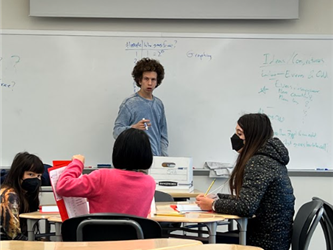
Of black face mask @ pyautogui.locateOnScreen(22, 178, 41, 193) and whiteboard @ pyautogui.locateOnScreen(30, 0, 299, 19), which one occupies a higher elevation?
whiteboard @ pyautogui.locateOnScreen(30, 0, 299, 19)

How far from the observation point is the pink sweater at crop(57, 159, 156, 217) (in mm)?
2363

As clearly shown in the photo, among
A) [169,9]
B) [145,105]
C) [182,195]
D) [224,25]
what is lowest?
[182,195]

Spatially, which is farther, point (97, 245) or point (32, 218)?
point (32, 218)

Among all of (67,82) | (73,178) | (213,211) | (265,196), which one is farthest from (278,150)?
(67,82)

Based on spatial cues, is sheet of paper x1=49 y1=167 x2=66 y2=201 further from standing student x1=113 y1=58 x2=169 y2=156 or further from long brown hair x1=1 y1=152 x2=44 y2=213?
standing student x1=113 y1=58 x2=169 y2=156

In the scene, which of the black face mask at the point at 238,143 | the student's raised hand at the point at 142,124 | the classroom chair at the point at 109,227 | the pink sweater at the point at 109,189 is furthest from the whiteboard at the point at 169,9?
the classroom chair at the point at 109,227

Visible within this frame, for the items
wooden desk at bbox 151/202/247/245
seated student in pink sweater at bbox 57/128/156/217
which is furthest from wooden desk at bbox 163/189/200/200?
seated student in pink sweater at bbox 57/128/156/217

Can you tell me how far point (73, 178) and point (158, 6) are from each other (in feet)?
9.75

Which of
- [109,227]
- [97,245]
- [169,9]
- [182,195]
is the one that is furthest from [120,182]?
[169,9]

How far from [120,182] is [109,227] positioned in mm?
266

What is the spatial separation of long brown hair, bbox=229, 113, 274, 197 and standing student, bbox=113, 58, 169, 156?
1.70 meters

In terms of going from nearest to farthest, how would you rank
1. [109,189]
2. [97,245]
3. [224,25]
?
1. [97,245]
2. [109,189]
3. [224,25]

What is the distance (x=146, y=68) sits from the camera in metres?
4.66

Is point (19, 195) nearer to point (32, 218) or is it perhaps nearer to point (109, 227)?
point (32, 218)
